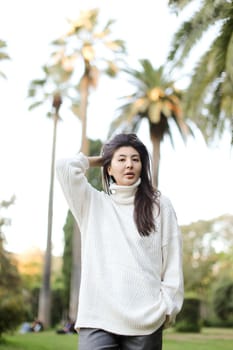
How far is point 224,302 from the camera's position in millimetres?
36562

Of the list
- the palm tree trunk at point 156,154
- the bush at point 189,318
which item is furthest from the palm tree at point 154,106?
the bush at point 189,318

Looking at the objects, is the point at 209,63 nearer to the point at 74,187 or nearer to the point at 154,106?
the point at 74,187

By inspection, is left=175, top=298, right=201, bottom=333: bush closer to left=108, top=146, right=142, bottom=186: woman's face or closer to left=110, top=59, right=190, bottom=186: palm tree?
left=110, top=59, right=190, bottom=186: palm tree

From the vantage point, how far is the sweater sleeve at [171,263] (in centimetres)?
280

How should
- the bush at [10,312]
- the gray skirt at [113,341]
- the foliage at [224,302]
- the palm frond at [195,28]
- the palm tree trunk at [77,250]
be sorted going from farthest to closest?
the foliage at [224,302]
the palm tree trunk at [77,250]
the bush at [10,312]
the palm frond at [195,28]
the gray skirt at [113,341]

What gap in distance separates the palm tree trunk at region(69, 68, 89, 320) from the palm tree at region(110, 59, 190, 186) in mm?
3871

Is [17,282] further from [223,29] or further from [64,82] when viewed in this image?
[223,29]

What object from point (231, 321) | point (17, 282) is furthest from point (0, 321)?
point (231, 321)

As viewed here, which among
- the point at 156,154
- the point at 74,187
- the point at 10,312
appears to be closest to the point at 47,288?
the point at 156,154

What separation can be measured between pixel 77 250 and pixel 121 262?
2714 cm

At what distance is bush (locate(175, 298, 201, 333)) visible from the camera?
2711cm

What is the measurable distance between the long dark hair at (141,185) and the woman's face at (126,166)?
0.11 feet

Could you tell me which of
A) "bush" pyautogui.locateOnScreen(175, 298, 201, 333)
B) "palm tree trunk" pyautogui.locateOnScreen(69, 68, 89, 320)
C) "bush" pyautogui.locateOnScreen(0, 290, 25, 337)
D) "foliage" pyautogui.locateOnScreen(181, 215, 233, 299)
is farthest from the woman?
"foliage" pyautogui.locateOnScreen(181, 215, 233, 299)

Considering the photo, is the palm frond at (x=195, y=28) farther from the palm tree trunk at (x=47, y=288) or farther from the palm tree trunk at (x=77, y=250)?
the palm tree trunk at (x=47, y=288)
